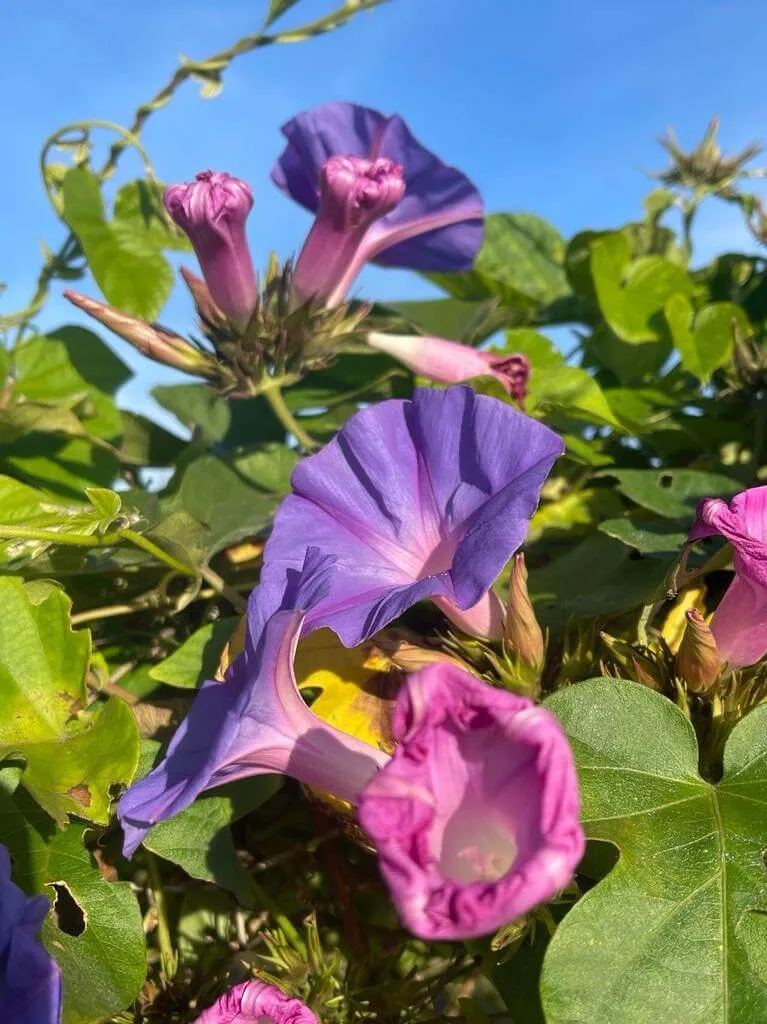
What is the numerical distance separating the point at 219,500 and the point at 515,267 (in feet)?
2.96

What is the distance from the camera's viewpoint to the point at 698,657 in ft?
2.55

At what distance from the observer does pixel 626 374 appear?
4.92 feet

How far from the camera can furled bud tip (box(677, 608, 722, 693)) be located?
75 cm

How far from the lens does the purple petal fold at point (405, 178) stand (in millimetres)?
1309

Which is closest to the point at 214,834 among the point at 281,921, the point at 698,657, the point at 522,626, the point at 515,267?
the point at 281,921

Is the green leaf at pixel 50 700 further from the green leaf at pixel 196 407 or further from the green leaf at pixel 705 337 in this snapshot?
the green leaf at pixel 705 337

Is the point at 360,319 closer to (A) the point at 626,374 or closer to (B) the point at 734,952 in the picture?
(A) the point at 626,374

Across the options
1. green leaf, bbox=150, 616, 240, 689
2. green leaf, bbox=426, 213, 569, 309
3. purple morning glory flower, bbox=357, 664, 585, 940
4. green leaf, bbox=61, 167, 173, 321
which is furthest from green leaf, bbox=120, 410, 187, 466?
purple morning glory flower, bbox=357, 664, 585, 940

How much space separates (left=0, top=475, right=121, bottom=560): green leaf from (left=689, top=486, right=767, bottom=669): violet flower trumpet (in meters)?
0.52

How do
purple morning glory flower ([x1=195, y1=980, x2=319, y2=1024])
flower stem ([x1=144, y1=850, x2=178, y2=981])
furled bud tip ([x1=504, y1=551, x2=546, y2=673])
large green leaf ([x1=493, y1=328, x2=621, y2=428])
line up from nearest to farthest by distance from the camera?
purple morning glory flower ([x1=195, y1=980, x2=319, y2=1024]), furled bud tip ([x1=504, y1=551, x2=546, y2=673]), flower stem ([x1=144, y1=850, x2=178, y2=981]), large green leaf ([x1=493, y1=328, x2=621, y2=428])

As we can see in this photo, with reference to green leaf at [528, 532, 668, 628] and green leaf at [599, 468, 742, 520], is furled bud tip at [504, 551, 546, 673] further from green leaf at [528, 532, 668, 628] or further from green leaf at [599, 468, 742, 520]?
green leaf at [599, 468, 742, 520]

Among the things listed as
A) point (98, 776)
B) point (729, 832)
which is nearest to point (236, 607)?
point (98, 776)

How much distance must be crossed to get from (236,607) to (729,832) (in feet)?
1.85

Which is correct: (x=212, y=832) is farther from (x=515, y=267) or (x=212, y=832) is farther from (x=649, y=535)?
(x=515, y=267)
